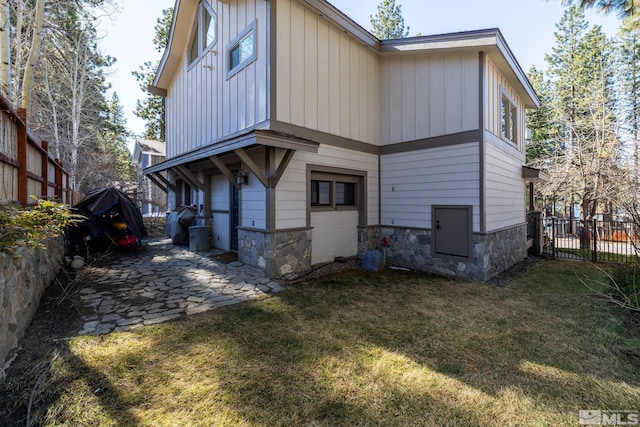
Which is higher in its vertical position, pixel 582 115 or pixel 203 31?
pixel 203 31

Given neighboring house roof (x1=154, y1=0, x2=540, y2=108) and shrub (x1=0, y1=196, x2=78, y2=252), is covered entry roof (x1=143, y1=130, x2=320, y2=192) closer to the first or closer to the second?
shrub (x1=0, y1=196, x2=78, y2=252)

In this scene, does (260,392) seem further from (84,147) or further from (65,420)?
(84,147)

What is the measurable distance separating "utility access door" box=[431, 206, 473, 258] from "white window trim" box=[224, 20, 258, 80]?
5.50 metres

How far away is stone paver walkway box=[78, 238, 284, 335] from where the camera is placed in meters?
3.98

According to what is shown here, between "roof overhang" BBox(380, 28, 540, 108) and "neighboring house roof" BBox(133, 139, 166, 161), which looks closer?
"roof overhang" BBox(380, 28, 540, 108)

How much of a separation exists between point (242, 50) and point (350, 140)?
11.0 ft

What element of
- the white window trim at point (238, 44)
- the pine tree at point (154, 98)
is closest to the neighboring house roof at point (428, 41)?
the white window trim at point (238, 44)

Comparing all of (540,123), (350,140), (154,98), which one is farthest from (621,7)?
(154,98)

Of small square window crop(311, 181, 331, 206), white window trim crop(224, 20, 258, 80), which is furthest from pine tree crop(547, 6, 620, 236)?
white window trim crop(224, 20, 258, 80)

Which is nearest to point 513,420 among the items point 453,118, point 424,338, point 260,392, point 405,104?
point 424,338

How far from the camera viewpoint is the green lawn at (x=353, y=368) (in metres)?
2.25

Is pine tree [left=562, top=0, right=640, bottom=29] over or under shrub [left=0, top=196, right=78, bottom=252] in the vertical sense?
over

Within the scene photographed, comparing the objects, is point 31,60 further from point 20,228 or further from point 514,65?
point 514,65

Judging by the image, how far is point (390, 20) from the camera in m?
19.0
